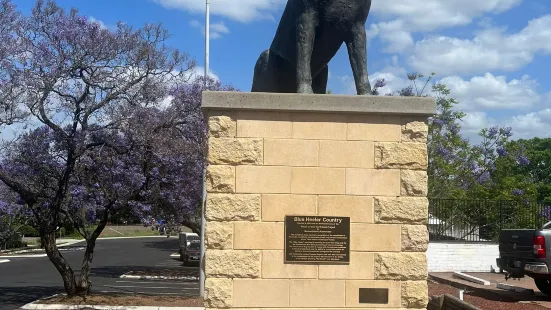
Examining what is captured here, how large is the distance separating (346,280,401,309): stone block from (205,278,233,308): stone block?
1089 mm

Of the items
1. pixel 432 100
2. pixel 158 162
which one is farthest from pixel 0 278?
pixel 432 100

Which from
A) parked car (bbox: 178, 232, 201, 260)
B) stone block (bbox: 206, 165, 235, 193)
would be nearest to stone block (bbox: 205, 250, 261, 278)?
stone block (bbox: 206, 165, 235, 193)

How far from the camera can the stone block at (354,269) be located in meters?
5.71

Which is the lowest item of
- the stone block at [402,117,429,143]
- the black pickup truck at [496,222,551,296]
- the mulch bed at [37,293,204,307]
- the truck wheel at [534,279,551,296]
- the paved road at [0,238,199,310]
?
the paved road at [0,238,199,310]

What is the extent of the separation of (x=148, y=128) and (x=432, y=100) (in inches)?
375

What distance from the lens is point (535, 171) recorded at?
200 ft

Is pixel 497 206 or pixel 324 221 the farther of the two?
pixel 497 206

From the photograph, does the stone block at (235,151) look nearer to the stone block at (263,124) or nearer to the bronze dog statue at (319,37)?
the stone block at (263,124)

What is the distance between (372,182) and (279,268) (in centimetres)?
117

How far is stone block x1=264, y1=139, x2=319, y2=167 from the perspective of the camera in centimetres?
575

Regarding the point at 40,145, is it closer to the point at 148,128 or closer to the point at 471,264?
the point at 148,128

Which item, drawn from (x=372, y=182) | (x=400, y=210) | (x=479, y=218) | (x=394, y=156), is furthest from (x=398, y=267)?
(x=479, y=218)

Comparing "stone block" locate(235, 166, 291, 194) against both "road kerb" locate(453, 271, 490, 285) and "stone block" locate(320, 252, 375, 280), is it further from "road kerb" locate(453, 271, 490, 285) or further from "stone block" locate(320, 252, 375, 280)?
"road kerb" locate(453, 271, 490, 285)

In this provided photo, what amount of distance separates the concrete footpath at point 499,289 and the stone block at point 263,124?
7704 mm
